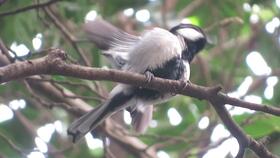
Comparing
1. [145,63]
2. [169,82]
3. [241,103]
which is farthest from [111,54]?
[241,103]

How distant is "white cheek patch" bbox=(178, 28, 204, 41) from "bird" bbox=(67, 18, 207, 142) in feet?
0.45

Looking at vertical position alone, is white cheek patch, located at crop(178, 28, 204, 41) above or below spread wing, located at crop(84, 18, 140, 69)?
above

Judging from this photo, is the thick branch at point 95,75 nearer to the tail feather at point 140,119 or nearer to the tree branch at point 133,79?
the tree branch at point 133,79

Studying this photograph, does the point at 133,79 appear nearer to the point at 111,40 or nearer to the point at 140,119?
the point at 111,40

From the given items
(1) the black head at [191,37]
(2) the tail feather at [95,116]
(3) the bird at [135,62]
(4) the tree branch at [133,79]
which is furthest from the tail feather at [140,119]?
(4) the tree branch at [133,79]

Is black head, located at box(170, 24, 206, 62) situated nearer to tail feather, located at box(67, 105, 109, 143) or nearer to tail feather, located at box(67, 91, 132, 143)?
tail feather, located at box(67, 91, 132, 143)

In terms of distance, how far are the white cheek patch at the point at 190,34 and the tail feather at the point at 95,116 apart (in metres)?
0.41

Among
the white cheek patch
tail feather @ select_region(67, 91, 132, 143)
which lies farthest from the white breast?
the white cheek patch

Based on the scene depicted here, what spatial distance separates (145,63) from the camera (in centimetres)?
234

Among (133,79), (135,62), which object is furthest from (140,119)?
(133,79)

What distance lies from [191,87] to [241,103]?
0.48 feet

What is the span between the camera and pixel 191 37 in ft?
8.65

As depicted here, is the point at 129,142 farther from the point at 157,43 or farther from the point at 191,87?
the point at 191,87

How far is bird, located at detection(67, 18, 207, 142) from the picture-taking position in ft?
7.43
